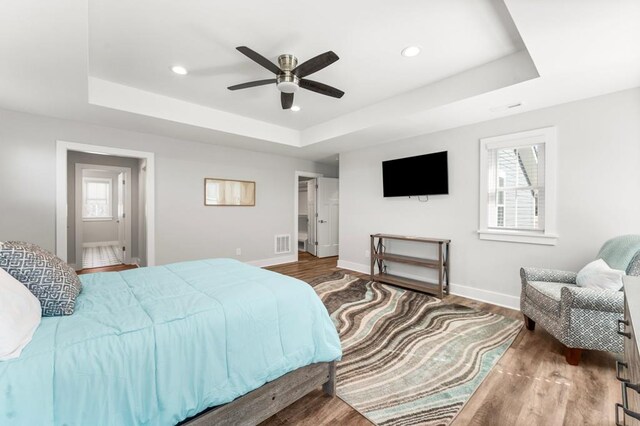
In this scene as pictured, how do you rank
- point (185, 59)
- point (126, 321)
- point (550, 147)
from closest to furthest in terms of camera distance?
point (126, 321) < point (185, 59) < point (550, 147)

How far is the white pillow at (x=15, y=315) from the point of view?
0.91 meters

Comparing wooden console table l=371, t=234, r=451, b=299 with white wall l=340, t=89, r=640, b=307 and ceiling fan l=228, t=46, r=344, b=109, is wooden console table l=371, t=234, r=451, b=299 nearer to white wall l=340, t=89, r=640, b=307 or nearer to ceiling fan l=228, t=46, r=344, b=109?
white wall l=340, t=89, r=640, b=307

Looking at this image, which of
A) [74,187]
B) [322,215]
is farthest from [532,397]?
[74,187]

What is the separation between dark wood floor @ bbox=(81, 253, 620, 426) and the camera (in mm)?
1569

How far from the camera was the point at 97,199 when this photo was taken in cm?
801

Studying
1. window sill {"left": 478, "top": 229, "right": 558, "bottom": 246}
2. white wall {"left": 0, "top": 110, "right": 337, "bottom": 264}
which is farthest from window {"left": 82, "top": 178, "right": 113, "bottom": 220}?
window sill {"left": 478, "top": 229, "right": 558, "bottom": 246}

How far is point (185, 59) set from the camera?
2.60 m

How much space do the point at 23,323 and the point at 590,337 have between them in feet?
10.8

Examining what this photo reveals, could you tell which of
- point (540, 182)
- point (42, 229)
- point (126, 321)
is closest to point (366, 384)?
point (126, 321)

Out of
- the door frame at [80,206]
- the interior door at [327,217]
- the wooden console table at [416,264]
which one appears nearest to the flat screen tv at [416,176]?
the wooden console table at [416,264]

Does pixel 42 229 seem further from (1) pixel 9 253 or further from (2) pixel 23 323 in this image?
(2) pixel 23 323

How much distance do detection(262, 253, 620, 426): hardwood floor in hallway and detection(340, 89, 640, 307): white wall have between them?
1.15 meters

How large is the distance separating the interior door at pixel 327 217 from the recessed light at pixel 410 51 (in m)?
4.04

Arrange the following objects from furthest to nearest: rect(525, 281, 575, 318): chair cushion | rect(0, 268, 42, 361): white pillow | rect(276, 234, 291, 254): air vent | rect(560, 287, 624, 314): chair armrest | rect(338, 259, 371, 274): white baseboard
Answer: rect(276, 234, 291, 254): air vent, rect(338, 259, 371, 274): white baseboard, rect(525, 281, 575, 318): chair cushion, rect(560, 287, 624, 314): chair armrest, rect(0, 268, 42, 361): white pillow
